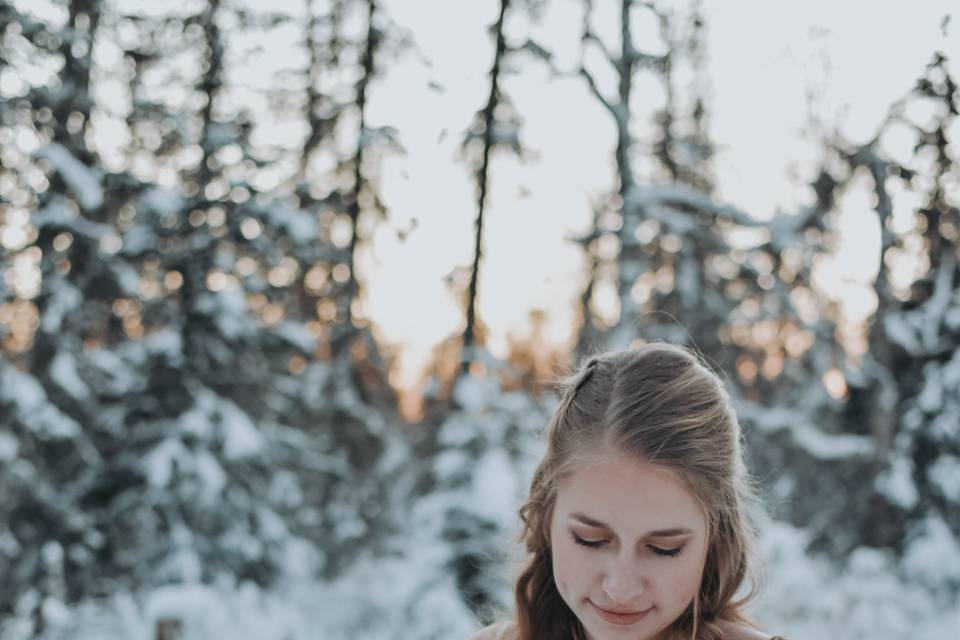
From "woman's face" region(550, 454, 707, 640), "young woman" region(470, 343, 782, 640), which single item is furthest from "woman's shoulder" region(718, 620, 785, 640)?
"woman's face" region(550, 454, 707, 640)

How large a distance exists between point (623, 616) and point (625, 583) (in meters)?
0.10

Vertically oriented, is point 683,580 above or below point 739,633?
above

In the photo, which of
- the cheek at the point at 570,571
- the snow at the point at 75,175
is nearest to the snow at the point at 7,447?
the snow at the point at 75,175

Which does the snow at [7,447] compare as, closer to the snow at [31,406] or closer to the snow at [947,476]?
the snow at [31,406]

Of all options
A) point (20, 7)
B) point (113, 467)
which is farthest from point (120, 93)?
point (113, 467)

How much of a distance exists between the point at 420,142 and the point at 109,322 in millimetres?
3388

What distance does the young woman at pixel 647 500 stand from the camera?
2.32m

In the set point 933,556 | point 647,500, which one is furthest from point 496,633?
point 933,556

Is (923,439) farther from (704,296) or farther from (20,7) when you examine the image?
(20,7)

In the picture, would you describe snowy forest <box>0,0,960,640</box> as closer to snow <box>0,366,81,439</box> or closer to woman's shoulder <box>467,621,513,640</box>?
snow <box>0,366,81,439</box>

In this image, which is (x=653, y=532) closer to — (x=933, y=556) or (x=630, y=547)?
(x=630, y=547)

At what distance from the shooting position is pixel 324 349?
38.9ft

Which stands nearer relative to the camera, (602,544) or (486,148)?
(602,544)

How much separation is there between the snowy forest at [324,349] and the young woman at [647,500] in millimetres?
5564
